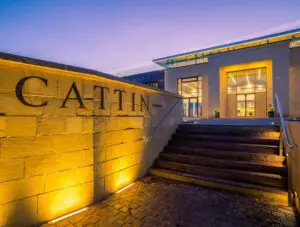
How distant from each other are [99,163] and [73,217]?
998 millimetres

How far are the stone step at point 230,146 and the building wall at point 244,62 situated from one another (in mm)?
8897

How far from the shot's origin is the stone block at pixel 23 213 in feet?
8.00

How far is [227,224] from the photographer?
2.71 m

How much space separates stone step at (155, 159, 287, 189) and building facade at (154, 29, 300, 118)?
9.91 m

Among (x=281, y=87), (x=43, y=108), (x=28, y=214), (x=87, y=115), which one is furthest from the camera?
(x=281, y=87)

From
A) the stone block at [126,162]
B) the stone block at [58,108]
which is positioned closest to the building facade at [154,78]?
the stone block at [126,162]

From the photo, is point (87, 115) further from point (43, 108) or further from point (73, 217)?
point (73, 217)

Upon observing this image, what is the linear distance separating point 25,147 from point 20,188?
22.9 inches

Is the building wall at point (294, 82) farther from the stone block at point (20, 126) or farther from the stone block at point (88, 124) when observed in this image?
the stone block at point (20, 126)

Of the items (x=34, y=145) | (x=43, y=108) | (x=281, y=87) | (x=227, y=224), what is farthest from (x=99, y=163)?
(x=281, y=87)

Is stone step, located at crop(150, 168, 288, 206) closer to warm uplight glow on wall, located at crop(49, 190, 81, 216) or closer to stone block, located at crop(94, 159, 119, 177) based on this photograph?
stone block, located at crop(94, 159, 119, 177)

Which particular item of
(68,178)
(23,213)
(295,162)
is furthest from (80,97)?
(295,162)

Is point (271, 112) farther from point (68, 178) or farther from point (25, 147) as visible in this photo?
point (25, 147)

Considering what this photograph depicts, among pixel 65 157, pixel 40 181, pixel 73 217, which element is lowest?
pixel 73 217
